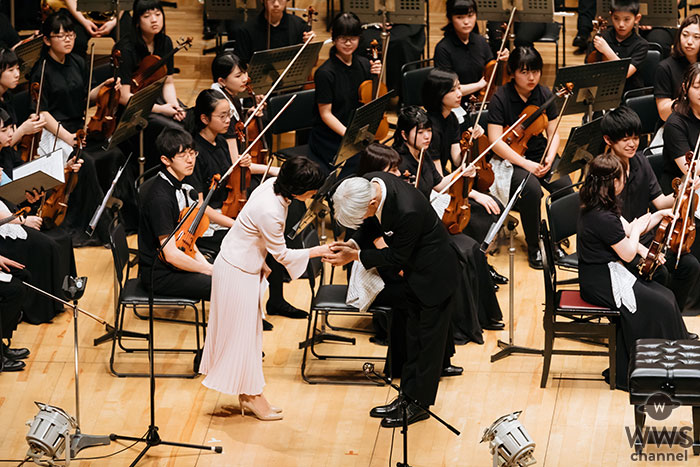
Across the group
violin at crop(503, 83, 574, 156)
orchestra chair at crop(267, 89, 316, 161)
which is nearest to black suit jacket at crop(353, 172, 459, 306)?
violin at crop(503, 83, 574, 156)

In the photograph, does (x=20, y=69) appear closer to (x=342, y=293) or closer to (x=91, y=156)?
(x=91, y=156)

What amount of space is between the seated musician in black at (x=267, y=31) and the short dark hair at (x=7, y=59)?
160 cm

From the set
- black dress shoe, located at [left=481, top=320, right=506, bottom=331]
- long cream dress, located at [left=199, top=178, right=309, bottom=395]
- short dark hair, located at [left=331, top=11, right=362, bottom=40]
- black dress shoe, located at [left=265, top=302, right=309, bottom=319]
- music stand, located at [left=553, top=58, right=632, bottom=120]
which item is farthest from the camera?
short dark hair, located at [left=331, top=11, right=362, bottom=40]

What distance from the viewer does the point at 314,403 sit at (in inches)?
197

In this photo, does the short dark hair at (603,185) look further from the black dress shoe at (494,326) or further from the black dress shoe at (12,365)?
the black dress shoe at (12,365)

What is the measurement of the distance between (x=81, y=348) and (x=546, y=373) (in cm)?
218

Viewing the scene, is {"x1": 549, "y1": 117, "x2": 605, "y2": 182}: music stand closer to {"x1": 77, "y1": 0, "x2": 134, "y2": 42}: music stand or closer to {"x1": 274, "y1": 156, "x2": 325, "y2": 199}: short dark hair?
{"x1": 274, "y1": 156, "x2": 325, "y2": 199}: short dark hair

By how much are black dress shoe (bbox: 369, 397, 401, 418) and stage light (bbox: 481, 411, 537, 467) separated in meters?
0.93

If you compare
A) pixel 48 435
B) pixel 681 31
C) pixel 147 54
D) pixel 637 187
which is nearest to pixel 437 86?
pixel 637 187

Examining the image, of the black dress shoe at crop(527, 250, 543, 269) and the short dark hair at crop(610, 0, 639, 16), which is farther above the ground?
the short dark hair at crop(610, 0, 639, 16)

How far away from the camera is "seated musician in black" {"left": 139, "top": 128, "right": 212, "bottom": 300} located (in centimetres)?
516

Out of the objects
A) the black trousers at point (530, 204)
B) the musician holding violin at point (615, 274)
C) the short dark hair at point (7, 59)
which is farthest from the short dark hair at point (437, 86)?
the short dark hair at point (7, 59)

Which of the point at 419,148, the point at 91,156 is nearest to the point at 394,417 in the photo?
the point at 419,148

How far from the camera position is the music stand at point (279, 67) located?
637 cm
